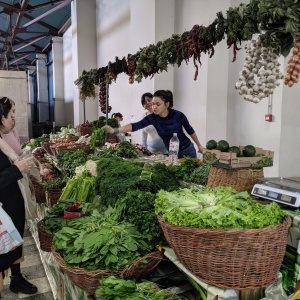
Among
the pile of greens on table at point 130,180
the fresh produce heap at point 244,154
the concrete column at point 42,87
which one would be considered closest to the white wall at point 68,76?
the concrete column at point 42,87

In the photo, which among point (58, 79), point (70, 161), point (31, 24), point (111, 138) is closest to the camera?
point (70, 161)

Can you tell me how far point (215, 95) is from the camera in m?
5.30

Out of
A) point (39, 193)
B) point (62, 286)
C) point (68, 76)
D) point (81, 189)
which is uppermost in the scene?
point (68, 76)

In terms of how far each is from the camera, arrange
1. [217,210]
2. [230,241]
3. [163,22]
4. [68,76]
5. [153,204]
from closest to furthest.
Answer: [230,241] → [217,210] → [153,204] → [163,22] → [68,76]

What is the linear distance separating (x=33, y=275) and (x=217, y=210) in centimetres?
289

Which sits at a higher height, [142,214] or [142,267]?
[142,214]

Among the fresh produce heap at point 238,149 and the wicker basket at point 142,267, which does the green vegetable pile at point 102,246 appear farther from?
the fresh produce heap at point 238,149

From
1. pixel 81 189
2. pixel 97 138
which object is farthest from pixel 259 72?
pixel 97 138

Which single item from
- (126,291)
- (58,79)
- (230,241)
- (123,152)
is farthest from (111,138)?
(58,79)

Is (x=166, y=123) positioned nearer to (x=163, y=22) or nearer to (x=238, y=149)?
(x=238, y=149)

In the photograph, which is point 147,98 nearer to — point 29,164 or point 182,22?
point 182,22

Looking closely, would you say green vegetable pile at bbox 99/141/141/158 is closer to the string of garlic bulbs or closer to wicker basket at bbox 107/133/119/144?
wicker basket at bbox 107/133/119/144

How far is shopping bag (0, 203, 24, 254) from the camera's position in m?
2.39

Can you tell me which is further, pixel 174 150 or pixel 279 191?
pixel 174 150
